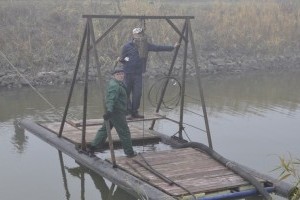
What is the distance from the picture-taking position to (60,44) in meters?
22.0

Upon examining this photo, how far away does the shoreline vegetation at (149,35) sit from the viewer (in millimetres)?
20531

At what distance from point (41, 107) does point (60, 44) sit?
6.34 metres

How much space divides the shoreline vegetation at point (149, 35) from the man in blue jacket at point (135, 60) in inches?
318

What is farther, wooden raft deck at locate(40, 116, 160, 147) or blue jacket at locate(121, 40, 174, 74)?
wooden raft deck at locate(40, 116, 160, 147)

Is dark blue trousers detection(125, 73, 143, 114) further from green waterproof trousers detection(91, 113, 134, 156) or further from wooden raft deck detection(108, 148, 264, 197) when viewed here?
wooden raft deck detection(108, 148, 264, 197)

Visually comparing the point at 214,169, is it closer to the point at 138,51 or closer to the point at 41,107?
the point at 138,51

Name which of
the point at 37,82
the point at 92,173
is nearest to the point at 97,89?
the point at 37,82

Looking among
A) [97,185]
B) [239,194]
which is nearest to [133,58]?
[97,185]

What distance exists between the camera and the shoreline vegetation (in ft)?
67.4

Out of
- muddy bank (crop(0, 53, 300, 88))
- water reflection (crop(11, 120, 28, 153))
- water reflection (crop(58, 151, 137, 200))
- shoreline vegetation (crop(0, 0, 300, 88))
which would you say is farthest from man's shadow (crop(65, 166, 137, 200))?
shoreline vegetation (crop(0, 0, 300, 88))

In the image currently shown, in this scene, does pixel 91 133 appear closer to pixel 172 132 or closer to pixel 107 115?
pixel 172 132

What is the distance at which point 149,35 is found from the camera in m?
23.4

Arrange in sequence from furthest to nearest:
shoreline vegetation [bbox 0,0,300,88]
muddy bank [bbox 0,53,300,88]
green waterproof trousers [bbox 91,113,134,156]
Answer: shoreline vegetation [bbox 0,0,300,88]
muddy bank [bbox 0,53,300,88]
green waterproof trousers [bbox 91,113,134,156]

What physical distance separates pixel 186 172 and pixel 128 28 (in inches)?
582
